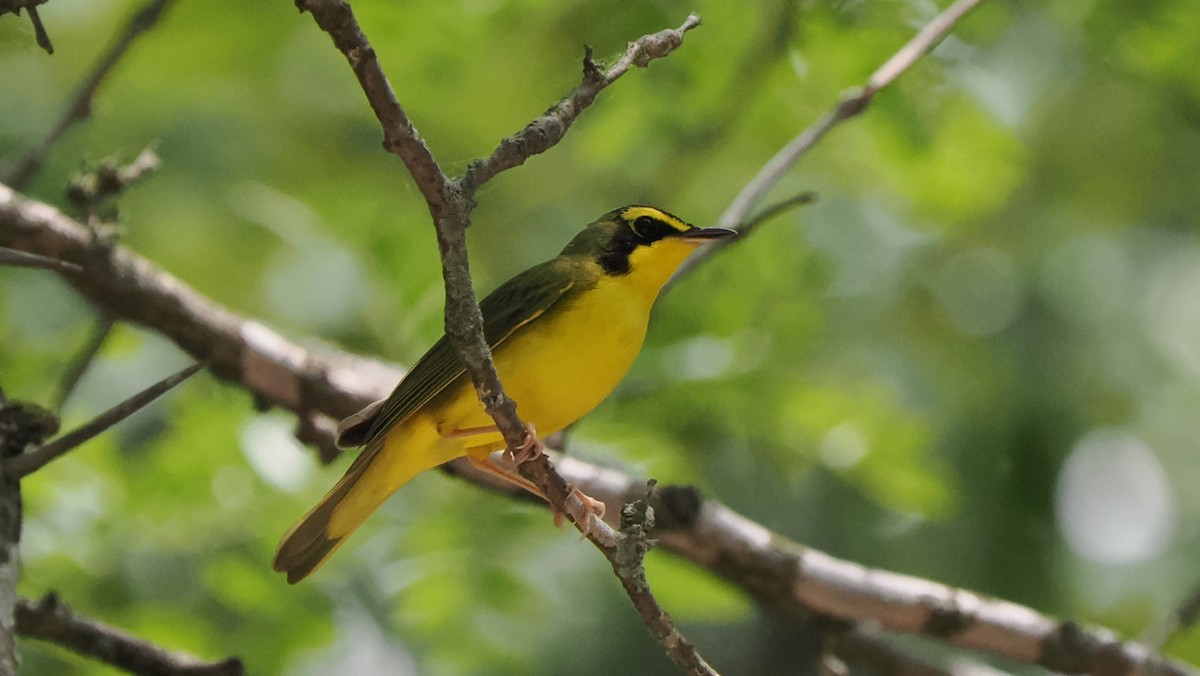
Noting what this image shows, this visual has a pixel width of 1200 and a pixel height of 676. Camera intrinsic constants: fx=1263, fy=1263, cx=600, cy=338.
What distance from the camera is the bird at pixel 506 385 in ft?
12.2

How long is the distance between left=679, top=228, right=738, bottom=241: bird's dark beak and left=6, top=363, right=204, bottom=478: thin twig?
203 cm

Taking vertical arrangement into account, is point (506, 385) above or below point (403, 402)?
below

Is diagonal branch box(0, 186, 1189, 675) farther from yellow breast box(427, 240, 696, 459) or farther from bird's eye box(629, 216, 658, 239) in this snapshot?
bird's eye box(629, 216, 658, 239)

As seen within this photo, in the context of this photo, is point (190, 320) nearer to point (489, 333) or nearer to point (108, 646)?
point (489, 333)

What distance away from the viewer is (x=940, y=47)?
4.97m

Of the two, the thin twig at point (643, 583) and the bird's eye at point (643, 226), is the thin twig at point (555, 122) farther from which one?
the bird's eye at point (643, 226)

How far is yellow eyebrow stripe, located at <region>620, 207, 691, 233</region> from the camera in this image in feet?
14.2

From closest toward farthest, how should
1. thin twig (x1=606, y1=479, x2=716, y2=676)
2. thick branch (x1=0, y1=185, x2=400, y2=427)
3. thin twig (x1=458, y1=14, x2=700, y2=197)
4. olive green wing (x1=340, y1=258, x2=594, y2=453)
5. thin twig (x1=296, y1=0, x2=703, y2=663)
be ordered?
thin twig (x1=296, y1=0, x2=703, y2=663), thin twig (x1=458, y1=14, x2=700, y2=197), thin twig (x1=606, y1=479, x2=716, y2=676), olive green wing (x1=340, y1=258, x2=594, y2=453), thick branch (x1=0, y1=185, x2=400, y2=427)

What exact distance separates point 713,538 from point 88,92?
2.50 metres

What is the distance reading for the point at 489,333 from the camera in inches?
149

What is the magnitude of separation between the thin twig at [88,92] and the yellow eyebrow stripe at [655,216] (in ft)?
5.42

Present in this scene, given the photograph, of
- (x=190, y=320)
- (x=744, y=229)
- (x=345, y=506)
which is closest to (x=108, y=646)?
(x=345, y=506)

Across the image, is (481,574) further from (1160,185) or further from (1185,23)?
(1160,185)

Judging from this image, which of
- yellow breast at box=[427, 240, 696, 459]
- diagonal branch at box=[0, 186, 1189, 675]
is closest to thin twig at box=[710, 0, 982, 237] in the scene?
yellow breast at box=[427, 240, 696, 459]
